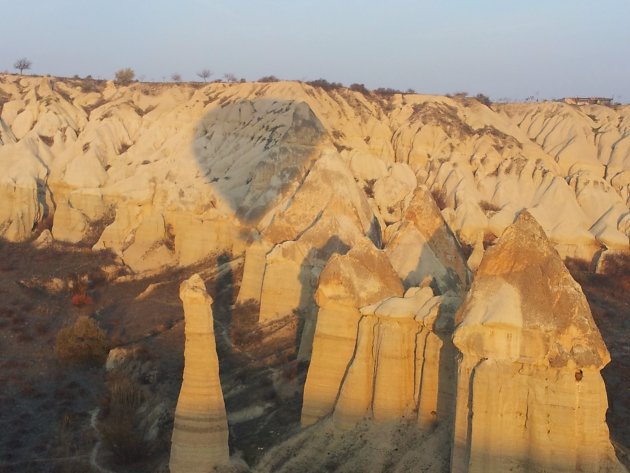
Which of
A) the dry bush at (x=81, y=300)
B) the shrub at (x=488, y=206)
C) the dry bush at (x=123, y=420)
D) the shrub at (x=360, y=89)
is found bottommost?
the dry bush at (x=81, y=300)

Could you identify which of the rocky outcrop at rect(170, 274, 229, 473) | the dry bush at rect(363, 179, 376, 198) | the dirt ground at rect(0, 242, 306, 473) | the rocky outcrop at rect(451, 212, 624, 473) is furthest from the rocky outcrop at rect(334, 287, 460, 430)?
the dry bush at rect(363, 179, 376, 198)

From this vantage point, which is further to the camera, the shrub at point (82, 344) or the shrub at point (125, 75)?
the shrub at point (125, 75)

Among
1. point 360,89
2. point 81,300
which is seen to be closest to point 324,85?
point 360,89

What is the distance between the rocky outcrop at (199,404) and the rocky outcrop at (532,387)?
191 inches

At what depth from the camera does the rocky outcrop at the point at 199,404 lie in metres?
15.8

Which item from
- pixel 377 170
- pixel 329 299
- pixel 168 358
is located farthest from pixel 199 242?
pixel 329 299

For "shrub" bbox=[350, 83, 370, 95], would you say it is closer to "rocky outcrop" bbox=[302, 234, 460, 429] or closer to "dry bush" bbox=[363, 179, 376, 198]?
"dry bush" bbox=[363, 179, 376, 198]

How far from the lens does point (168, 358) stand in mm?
24484

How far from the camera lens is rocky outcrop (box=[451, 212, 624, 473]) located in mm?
12664

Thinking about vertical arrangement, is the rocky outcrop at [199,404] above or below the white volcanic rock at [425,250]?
below

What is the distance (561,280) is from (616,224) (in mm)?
32667

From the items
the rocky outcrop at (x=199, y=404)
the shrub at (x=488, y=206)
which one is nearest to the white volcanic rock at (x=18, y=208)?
the shrub at (x=488, y=206)

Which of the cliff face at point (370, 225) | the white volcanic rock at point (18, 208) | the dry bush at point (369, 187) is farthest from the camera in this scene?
the dry bush at point (369, 187)

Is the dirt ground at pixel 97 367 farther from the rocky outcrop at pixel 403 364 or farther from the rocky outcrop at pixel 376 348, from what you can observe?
the rocky outcrop at pixel 403 364
